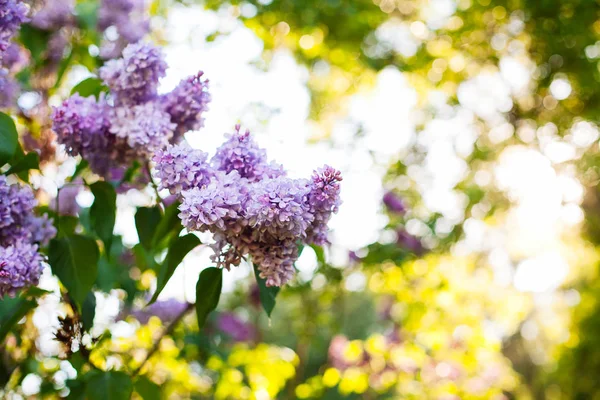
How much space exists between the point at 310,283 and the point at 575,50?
83.3 inches

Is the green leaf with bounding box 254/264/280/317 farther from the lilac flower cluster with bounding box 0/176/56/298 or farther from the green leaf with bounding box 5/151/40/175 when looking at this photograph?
the green leaf with bounding box 5/151/40/175

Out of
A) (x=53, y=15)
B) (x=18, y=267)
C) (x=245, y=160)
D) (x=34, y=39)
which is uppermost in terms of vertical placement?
(x=53, y=15)

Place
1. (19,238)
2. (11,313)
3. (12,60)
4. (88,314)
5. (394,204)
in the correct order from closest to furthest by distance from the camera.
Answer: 1. (19,238)
2. (11,313)
3. (88,314)
4. (12,60)
5. (394,204)

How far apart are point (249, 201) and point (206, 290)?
0.84ft

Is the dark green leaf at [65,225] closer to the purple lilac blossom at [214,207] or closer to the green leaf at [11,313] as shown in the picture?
the green leaf at [11,313]

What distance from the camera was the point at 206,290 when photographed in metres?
1.16

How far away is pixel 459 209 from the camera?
3.34 meters

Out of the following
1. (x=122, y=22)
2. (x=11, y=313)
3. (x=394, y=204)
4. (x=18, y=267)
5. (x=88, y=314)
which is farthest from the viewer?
(x=394, y=204)

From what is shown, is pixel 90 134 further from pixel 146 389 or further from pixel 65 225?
pixel 146 389

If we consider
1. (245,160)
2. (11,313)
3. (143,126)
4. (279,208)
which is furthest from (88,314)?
(279,208)

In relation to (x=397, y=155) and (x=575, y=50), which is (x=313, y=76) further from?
(x=575, y=50)

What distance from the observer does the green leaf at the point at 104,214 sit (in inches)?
52.9

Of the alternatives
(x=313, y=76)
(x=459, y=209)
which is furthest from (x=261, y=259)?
(x=313, y=76)

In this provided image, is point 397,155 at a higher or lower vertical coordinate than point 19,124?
higher
